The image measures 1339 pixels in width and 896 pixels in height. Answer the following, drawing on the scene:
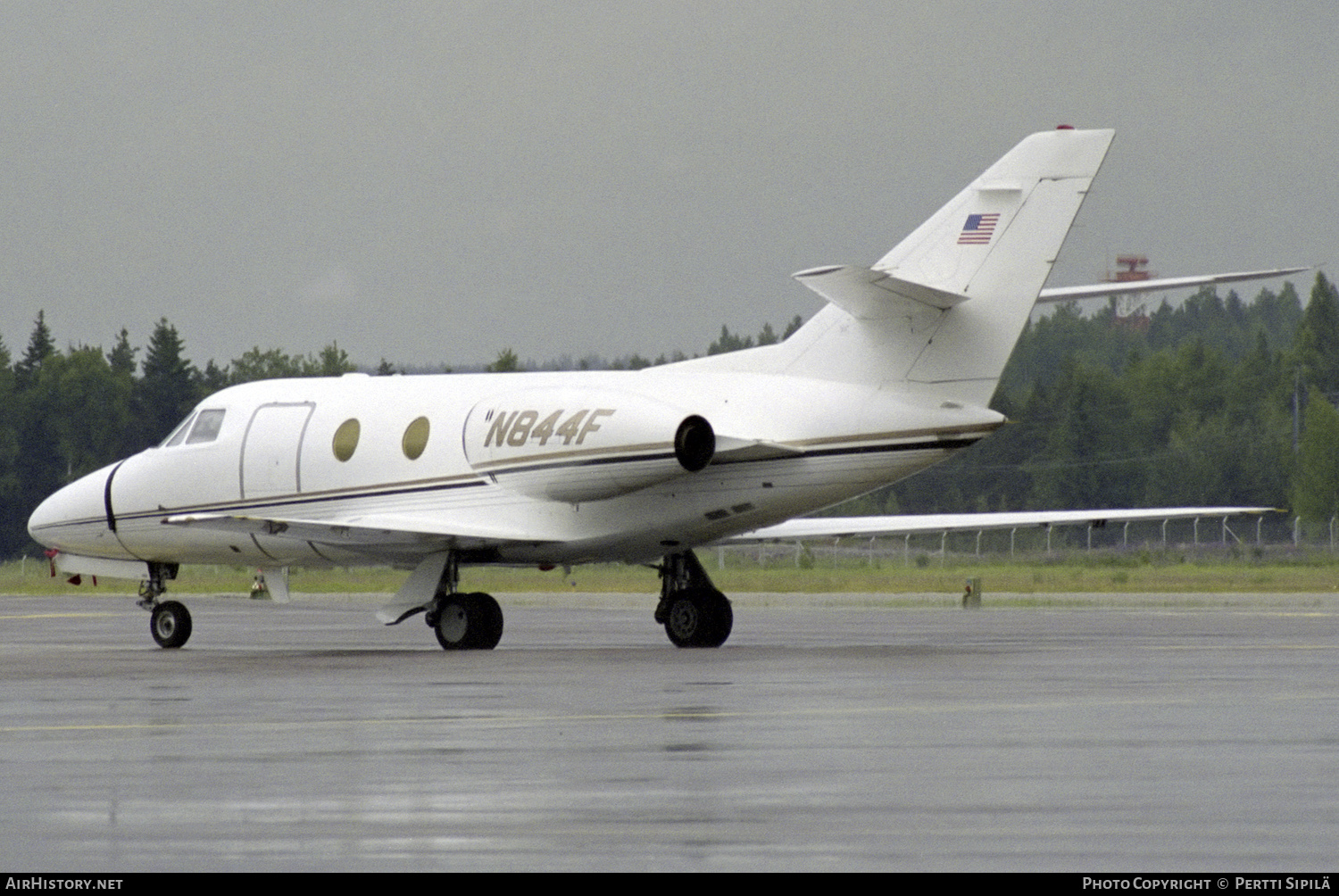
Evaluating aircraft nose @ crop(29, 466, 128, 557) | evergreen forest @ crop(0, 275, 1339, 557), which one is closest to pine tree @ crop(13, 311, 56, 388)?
evergreen forest @ crop(0, 275, 1339, 557)

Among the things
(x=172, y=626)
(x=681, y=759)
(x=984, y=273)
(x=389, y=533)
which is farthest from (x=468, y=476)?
(x=681, y=759)

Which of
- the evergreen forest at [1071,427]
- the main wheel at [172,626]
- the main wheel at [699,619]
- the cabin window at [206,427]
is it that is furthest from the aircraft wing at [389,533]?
the evergreen forest at [1071,427]

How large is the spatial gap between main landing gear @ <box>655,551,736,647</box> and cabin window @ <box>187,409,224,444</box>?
6.16 m

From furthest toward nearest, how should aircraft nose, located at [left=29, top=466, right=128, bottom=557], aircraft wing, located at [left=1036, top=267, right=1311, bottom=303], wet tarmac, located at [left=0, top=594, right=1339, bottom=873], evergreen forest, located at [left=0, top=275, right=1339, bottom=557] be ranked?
evergreen forest, located at [left=0, top=275, right=1339, bottom=557] < aircraft nose, located at [left=29, top=466, right=128, bottom=557] < aircraft wing, located at [left=1036, top=267, right=1311, bottom=303] < wet tarmac, located at [left=0, top=594, right=1339, bottom=873]

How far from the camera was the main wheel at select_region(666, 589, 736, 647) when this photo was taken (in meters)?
26.3

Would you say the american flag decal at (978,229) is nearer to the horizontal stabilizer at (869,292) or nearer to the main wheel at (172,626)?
the horizontal stabilizer at (869,292)

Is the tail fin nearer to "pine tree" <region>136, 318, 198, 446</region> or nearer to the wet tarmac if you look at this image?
the wet tarmac

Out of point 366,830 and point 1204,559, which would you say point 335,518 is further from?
point 1204,559

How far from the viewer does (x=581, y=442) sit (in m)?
24.3

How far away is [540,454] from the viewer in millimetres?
24859

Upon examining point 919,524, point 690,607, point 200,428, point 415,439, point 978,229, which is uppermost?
point 978,229

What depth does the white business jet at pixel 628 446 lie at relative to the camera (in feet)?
76.4

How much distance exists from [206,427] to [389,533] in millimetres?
4758

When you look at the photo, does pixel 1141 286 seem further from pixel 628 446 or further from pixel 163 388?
pixel 163 388
